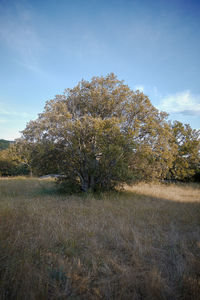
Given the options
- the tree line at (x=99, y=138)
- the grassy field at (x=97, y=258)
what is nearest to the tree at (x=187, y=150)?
the tree line at (x=99, y=138)

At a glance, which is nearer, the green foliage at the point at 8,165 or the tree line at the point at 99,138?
the tree line at the point at 99,138

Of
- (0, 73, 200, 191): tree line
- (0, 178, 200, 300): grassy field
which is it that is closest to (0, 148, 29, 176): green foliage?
(0, 73, 200, 191): tree line

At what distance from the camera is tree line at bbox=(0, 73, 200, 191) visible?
30.6ft

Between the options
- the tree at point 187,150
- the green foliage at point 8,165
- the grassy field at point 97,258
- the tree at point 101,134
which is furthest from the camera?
the green foliage at point 8,165

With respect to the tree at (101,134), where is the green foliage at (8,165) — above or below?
below

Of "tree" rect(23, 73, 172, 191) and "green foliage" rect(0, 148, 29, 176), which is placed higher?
"tree" rect(23, 73, 172, 191)

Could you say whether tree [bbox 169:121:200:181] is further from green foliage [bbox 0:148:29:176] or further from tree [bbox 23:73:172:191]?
green foliage [bbox 0:148:29:176]

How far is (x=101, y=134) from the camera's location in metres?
9.08

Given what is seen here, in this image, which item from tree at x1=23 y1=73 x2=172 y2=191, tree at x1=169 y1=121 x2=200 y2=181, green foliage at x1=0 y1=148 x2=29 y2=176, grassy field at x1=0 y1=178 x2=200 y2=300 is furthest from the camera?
green foliage at x1=0 y1=148 x2=29 y2=176

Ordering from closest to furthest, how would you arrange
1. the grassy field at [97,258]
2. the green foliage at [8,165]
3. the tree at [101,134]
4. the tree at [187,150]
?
the grassy field at [97,258], the tree at [101,134], the tree at [187,150], the green foliage at [8,165]

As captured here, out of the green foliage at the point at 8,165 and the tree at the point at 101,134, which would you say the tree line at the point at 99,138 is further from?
the green foliage at the point at 8,165

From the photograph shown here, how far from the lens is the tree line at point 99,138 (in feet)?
30.6

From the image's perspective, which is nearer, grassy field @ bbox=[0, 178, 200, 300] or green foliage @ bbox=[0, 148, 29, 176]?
grassy field @ bbox=[0, 178, 200, 300]

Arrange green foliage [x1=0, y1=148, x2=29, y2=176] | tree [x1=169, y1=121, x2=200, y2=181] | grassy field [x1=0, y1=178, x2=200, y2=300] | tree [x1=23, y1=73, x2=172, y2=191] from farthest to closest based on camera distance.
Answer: green foliage [x1=0, y1=148, x2=29, y2=176], tree [x1=169, y1=121, x2=200, y2=181], tree [x1=23, y1=73, x2=172, y2=191], grassy field [x1=0, y1=178, x2=200, y2=300]
